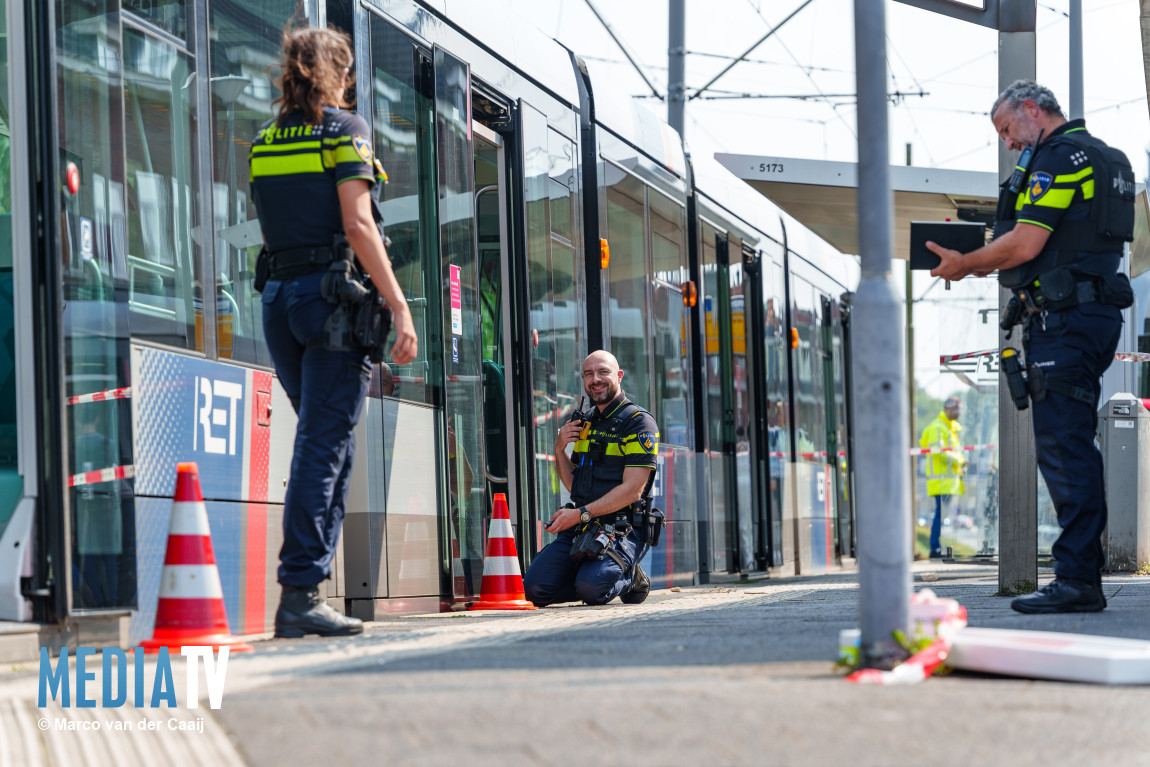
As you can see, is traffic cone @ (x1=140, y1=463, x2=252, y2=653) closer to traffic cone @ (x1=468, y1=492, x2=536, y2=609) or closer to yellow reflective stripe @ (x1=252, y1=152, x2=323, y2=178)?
yellow reflective stripe @ (x1=252, y1=152, x2=323, y2=178)

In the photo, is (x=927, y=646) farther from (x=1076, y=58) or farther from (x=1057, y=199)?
(x=1076, y=58)

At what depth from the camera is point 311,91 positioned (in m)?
4.42

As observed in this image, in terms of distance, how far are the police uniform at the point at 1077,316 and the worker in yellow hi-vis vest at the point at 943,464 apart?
14.0 meters

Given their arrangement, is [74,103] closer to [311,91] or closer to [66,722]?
[311,91]

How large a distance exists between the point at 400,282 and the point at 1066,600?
2.86m

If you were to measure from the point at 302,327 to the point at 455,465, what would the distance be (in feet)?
7.46

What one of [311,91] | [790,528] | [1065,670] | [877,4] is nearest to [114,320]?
[311,91]

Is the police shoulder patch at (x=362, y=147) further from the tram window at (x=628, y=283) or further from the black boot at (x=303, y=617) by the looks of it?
the tram window at (x=628, y=283)

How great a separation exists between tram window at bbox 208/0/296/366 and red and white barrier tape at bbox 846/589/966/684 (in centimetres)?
265

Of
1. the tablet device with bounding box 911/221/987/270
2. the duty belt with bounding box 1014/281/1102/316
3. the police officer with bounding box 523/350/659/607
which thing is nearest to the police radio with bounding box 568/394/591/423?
the police officer with bounding box 523/350/659/607

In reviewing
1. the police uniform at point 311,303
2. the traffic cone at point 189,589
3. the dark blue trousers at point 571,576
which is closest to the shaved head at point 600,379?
the dark blue trousers at point 571,576

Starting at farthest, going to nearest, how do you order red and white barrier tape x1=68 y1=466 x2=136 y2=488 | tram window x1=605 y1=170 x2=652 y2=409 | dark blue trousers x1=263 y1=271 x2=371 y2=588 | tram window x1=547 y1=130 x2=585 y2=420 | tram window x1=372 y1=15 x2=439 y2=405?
tram window x1=605 y1=170 x2=652 y2=409
tram window x1=547 y1=130 x2=585 y2=420
tram window x1=372 y1=15 x2=439 y2=405
dark blue trousers x1=263 y1=271 x2=371 y2=588
red and white barrier tape x1=68 y1=466 x2=136 y2=488

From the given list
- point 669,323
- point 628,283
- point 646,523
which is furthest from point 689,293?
point 646,523

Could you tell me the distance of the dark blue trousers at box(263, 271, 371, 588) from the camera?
170 inches
